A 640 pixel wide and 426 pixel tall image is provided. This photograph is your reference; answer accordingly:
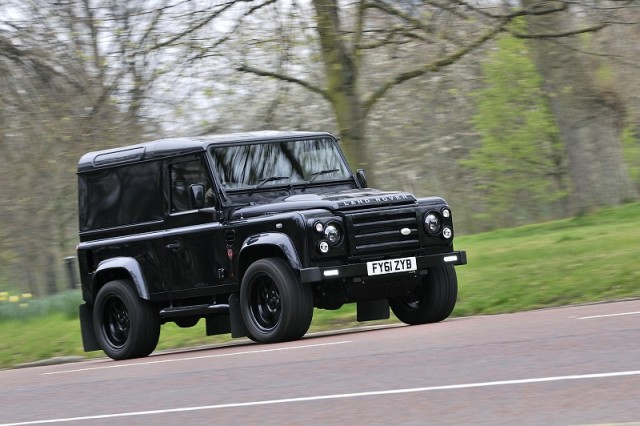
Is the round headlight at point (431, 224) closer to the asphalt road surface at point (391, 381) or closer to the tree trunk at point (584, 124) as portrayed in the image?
the asphalt road surface at point (391, 381)

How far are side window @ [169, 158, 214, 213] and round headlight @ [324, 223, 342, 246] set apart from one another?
5.72 ft

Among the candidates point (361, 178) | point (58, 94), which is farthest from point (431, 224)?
point (58, 94)

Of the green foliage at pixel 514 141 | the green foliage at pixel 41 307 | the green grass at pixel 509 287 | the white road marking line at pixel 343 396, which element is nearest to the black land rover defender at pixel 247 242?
the green grass at pixel 509 287

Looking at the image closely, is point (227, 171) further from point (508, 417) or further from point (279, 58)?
point (508, 417)

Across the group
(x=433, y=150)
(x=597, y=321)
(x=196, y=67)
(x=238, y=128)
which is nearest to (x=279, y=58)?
(x=196, y=67)

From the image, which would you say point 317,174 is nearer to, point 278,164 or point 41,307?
point 278,164

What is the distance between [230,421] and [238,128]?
43.8ft

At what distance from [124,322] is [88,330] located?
586 mm

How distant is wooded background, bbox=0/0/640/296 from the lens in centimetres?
1778

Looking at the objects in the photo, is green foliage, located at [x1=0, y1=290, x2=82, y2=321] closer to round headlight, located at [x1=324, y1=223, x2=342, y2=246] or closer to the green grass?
the green grass

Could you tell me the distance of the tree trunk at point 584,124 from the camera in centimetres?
2394

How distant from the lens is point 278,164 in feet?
47.9

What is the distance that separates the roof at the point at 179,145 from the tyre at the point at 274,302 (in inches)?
71.4

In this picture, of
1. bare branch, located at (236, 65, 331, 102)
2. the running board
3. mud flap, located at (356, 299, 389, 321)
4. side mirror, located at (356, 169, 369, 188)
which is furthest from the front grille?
bare branch, located at (236, 65, 331, 102)
